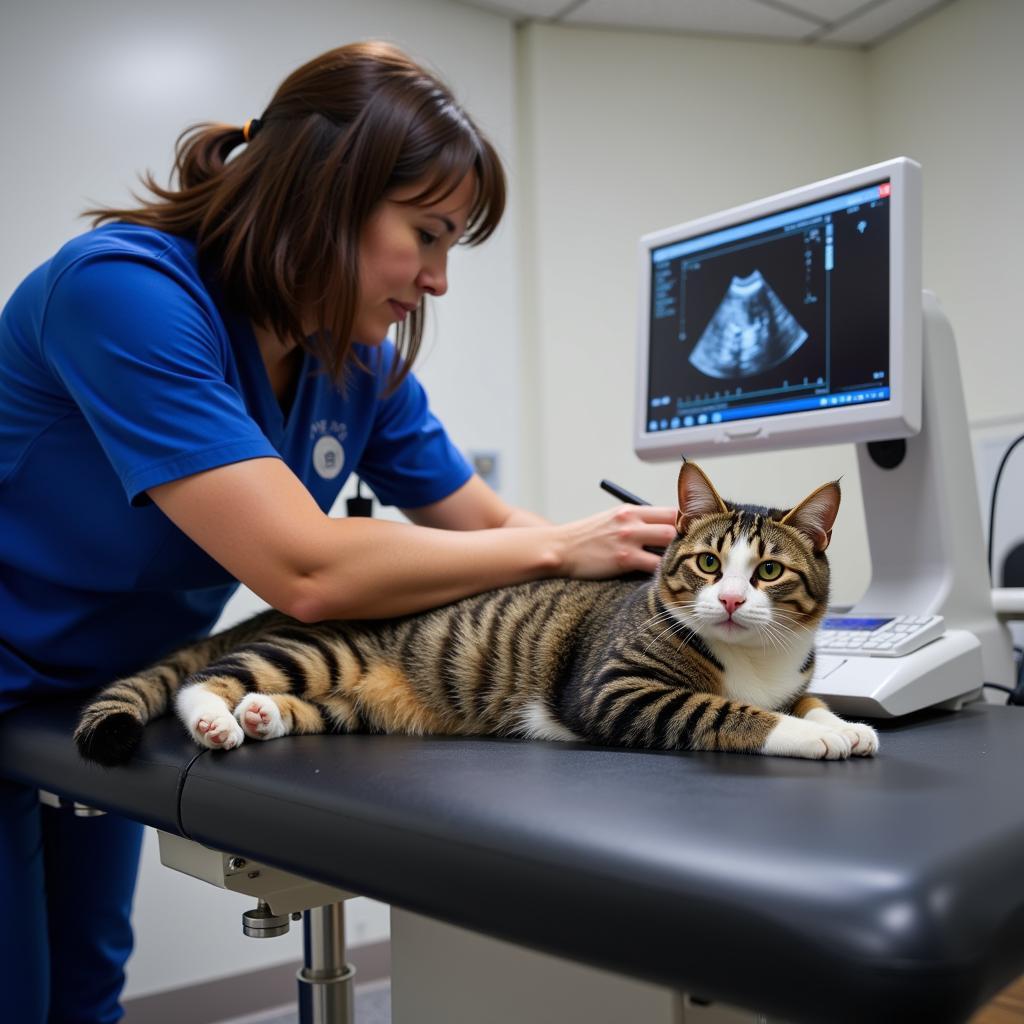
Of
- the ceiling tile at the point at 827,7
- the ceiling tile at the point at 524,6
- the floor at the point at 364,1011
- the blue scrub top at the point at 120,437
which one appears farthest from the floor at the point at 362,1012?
the ceiling tile at the point at 827,7

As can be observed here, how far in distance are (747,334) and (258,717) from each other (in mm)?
799

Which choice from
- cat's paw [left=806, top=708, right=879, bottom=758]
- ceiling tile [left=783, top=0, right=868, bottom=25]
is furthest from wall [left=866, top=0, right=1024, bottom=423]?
cat's paw [left=806, top=708, right=879, bottom=758]

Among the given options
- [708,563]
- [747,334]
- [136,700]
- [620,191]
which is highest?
[620,191]

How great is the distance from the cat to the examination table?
0.05 metres

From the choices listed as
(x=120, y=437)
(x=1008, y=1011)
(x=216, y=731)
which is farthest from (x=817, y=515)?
(x=1008, y=1011)

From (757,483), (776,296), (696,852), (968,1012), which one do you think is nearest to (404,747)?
(696,852)

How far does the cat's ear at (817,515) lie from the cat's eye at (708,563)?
0.24 ft

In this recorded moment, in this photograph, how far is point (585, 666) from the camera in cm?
94

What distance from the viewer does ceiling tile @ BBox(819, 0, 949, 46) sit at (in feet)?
9.62

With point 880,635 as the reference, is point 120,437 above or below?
above

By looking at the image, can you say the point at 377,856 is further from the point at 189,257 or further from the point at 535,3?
the point at 535,3

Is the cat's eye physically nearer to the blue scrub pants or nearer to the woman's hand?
the woman's hand

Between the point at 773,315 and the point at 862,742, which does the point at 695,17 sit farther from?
the point at 862,742

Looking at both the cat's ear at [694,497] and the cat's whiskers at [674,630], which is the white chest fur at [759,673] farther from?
the cat's ear at [694,497]
